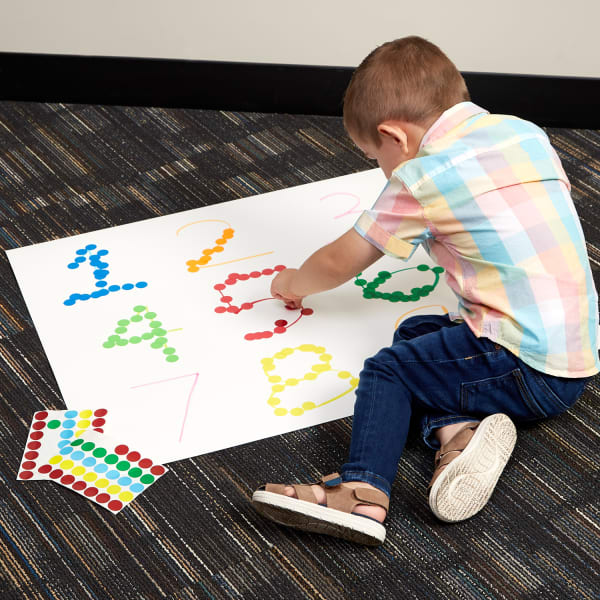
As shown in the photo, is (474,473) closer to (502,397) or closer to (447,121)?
(502,397)

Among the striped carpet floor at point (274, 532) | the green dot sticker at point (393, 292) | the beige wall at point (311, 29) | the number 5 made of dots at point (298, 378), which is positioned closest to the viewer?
the striped carpet floor at point (274, 532)

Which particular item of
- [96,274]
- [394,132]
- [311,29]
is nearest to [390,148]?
[394,132]

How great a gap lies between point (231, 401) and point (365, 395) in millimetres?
211

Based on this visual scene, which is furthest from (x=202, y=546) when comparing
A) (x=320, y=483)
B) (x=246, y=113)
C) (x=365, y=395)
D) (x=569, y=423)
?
(x=246, y=113)

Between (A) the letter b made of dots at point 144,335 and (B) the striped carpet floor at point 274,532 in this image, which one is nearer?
(B) the striped carpet floor at point 274,532

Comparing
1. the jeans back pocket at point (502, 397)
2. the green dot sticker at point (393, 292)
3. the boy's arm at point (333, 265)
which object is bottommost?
the green dot sticker at point (393, 292)

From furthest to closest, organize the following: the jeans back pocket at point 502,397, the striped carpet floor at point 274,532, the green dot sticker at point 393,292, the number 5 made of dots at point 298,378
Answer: the green dot sticker at point 393,292 → the number 5 made of dots at point 298,378 → the jeans back pocket at point 502,397 → the striped carpet floor at point 274,532

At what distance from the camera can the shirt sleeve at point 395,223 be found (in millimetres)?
1127

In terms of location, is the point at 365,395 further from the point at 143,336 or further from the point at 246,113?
the point at 246,113

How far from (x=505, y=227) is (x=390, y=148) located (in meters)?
0.18

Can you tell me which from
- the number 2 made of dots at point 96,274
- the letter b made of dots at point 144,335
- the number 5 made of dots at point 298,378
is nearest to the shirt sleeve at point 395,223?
the number 5 made of dots at point 298,378

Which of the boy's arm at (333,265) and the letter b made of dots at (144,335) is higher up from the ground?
the boy's arm at (333,265)

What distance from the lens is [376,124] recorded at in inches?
44.6

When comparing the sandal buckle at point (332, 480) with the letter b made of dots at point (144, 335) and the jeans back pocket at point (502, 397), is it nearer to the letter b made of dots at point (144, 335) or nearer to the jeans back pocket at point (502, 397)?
the jeans back pocket at point (502, 397)
